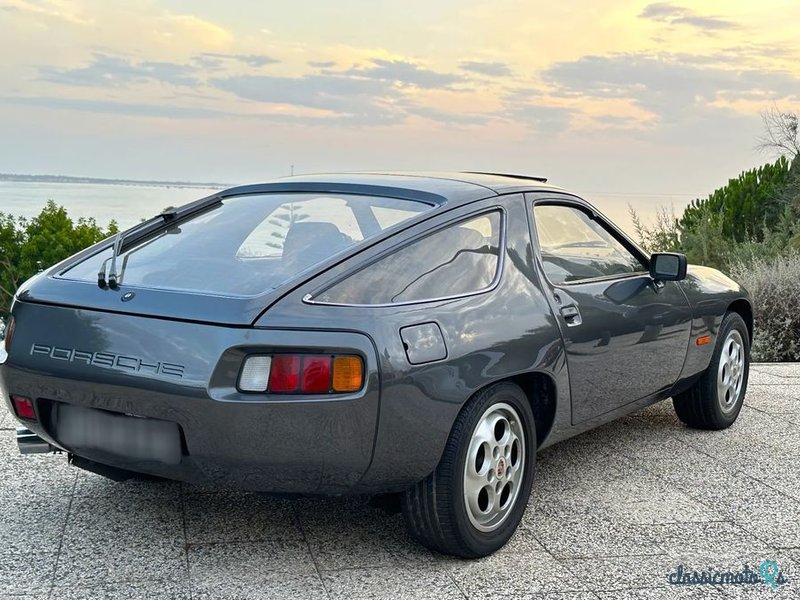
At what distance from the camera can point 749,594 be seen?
11.8 feet

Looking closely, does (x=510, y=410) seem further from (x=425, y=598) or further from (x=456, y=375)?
(x=425, y=598)

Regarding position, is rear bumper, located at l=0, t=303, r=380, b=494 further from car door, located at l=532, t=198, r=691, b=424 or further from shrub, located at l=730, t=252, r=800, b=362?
shrub, located at l=730, t=252, r=800, b=362

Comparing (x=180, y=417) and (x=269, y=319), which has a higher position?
(x=269, y=319)

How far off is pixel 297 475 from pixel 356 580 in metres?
0.51

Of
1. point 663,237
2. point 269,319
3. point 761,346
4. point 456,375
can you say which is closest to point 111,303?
point 269,319

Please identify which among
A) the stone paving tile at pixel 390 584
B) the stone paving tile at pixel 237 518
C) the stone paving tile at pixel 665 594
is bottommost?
the stone paving tile at pixel 665 594

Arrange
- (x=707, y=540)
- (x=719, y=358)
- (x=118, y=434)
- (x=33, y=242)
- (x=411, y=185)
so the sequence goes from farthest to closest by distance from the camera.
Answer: (x=33, y=242) → (x=719, y=358) → (x=411, y=185) → (x=707, y=540) → (x=118, y=434)

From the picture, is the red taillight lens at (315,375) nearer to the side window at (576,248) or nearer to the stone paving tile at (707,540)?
the side window at (576,248)

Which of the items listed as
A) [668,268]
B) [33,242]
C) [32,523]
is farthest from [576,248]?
[33,242]

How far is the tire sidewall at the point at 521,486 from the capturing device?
362 centimetres

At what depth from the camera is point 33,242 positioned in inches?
738

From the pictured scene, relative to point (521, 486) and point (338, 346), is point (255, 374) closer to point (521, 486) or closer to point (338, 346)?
Result: point (338, 346)

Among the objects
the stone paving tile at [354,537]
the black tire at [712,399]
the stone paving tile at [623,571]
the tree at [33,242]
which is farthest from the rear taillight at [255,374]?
the tree at [33,242]

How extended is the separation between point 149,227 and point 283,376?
1.43 meters
